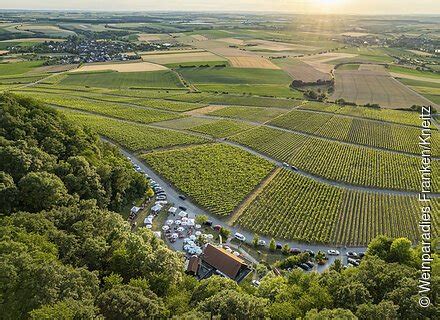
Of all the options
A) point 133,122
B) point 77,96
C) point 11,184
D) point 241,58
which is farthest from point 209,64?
point 11,184

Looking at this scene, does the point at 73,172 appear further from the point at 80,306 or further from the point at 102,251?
the point at 80,306

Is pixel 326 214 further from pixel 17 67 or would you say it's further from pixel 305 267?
pixel 17 67

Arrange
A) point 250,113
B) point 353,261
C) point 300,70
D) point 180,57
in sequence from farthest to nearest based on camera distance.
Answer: point 180,57
point 300,70
point 250,113
point 353,261

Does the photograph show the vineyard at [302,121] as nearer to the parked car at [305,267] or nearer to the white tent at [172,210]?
the white tent at [172,210]

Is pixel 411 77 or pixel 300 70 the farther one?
pixel 300 70

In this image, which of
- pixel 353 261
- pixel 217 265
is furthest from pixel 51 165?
pixel 353 261

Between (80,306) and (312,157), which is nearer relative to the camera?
(80,306)
